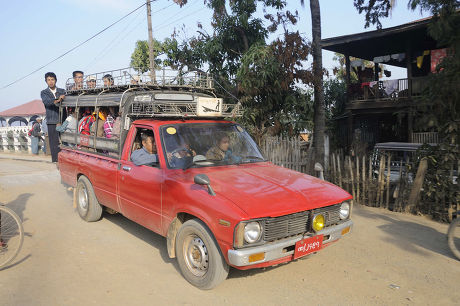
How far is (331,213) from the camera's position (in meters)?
4.07

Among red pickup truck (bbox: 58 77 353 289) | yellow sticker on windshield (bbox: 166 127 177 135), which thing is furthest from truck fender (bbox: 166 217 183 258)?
yellow sticker on windshield (bbox: 166 127 177 135)

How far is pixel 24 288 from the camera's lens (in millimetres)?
3918

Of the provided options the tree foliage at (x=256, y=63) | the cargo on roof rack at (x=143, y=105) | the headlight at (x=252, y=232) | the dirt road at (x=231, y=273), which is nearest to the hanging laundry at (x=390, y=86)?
the tree foliage at (x=256, y=63)

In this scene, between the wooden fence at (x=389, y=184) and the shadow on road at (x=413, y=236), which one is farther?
the wooden fence at (x=389, y=184)

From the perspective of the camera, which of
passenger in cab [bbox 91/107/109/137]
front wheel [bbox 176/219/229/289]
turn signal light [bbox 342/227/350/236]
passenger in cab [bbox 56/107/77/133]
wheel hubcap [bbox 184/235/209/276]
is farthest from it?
passenger in cab [bbox 56/107/77/133]

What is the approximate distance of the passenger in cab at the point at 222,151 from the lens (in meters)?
4.78

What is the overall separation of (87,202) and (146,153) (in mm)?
2139

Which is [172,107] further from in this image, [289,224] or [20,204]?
[20,204]

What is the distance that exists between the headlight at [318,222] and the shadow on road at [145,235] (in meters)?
1.76

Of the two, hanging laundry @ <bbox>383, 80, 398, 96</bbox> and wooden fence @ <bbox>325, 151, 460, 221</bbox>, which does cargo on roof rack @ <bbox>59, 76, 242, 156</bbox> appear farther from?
hanging laundry @ <bbox>383, 80, 398, 96</bbox>

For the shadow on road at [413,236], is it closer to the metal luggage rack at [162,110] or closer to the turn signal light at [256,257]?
the turn signal light at [256,257]

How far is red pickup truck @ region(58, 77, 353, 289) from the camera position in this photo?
11.5 feet

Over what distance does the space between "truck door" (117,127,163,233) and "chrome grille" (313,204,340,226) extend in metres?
1.94

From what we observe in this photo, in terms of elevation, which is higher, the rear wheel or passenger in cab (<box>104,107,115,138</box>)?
passenger in cab (<box>104,107,115,138</box>)
